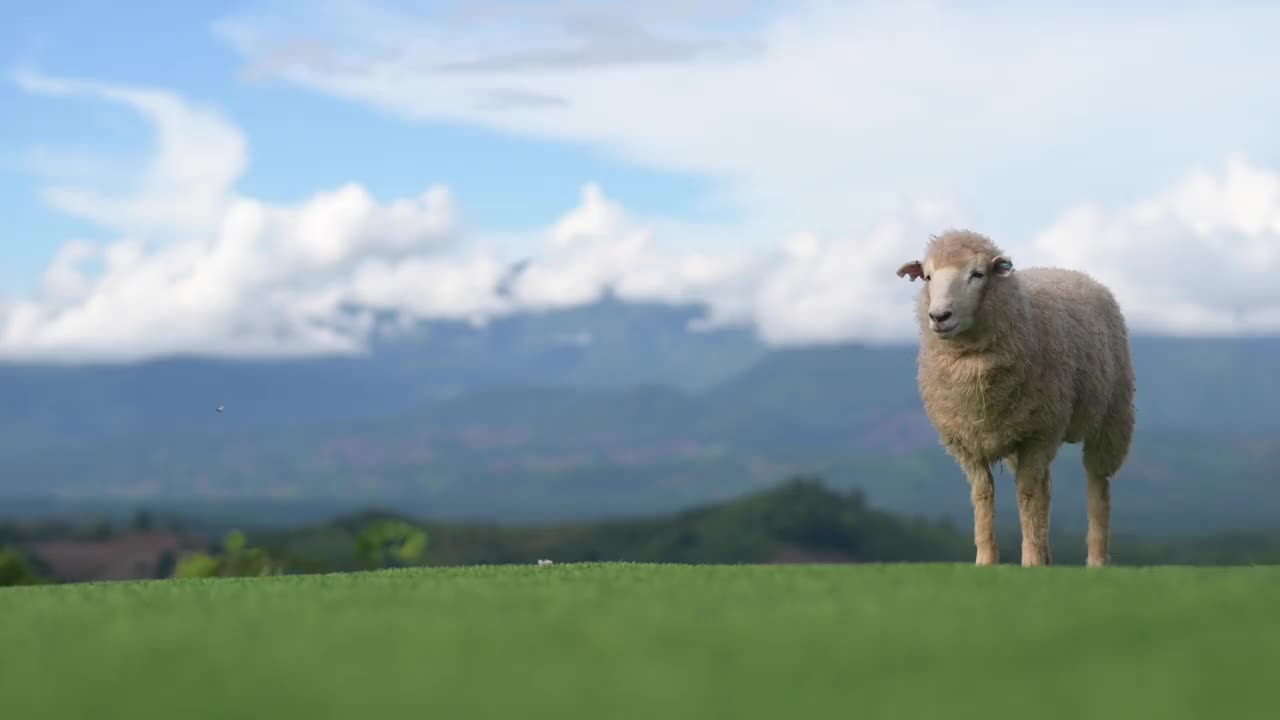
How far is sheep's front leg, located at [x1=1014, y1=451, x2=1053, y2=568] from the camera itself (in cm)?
1477

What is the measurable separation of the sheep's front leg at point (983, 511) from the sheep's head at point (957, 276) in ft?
5.08

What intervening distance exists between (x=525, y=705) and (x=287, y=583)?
296 inches

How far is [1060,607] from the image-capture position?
8977 millimetres

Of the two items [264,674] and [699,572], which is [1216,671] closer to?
[264,674]

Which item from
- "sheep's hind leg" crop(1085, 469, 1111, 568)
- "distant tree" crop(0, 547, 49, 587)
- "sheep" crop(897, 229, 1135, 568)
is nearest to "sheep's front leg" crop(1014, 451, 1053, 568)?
"sheep" crop(897, 229, 1135, 568)

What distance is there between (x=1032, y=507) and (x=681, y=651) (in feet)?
26.9

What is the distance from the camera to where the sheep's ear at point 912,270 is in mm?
14883

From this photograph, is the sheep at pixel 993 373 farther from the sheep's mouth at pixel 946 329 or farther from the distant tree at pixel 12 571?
the distant tree at pixel 12 571

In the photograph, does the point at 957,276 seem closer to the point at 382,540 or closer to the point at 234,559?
the point at 234,559

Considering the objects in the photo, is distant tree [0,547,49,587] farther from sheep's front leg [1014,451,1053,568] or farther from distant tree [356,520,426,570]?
sheep's front leg [1014,451,1053,568]

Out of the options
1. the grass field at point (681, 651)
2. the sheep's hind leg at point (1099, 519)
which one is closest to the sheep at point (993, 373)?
the sheep's hind leg at point (1099, 519)

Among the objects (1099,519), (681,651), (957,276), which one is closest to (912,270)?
(957,276)

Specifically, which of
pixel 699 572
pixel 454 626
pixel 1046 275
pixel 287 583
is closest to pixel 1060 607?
pixel 454 626

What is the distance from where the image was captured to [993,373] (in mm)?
14562
